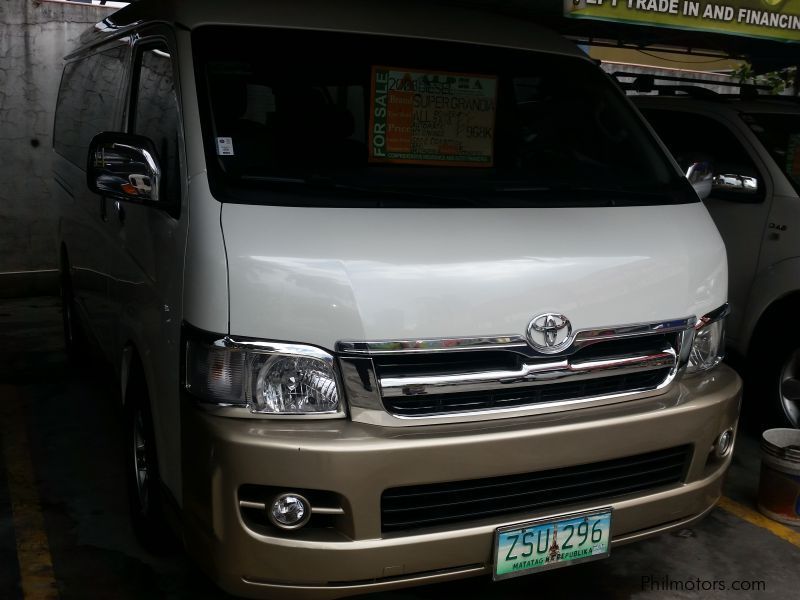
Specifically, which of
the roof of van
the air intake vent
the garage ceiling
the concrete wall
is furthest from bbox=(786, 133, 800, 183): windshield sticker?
the concrete wall

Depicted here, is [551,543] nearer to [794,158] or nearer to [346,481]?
[346,481]

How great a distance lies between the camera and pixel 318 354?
251 centimetres

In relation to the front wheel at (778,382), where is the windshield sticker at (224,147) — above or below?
above

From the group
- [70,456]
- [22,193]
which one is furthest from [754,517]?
[22,193]

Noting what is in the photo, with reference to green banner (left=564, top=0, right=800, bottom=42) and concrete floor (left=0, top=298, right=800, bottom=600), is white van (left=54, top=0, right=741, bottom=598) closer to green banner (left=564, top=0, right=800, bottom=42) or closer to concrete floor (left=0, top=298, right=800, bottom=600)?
concrete floor (left=0, top=298, right=800, bottom=600)

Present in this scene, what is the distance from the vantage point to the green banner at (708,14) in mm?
5016

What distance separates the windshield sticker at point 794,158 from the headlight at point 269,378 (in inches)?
135

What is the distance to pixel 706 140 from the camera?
5383mm

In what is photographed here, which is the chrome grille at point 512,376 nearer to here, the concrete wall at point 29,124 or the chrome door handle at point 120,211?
the chrome door handle at point 120,211

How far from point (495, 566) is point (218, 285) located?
114cm

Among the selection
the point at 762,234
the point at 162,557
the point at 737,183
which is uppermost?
the point at 737,183

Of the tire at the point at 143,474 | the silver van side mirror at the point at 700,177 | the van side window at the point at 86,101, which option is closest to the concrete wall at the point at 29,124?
the van side window at the point at 86,101

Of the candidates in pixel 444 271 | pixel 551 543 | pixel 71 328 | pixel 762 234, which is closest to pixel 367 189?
pixel 444 271

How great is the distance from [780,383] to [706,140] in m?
1.53
